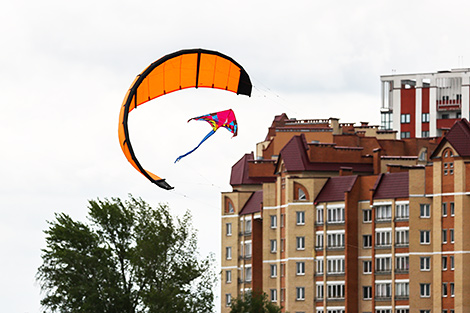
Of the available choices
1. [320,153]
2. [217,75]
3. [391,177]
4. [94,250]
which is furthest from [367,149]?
[217,75]

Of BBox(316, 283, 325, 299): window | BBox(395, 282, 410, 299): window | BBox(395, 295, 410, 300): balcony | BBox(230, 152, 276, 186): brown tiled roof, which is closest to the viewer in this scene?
BBox(395, 295, 410, 300): balcony

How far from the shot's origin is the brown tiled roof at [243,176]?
448ft

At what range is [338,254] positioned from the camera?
116062mm

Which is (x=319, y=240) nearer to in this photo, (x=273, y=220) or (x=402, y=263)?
(x=273, y=220)

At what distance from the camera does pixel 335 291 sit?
115 metres

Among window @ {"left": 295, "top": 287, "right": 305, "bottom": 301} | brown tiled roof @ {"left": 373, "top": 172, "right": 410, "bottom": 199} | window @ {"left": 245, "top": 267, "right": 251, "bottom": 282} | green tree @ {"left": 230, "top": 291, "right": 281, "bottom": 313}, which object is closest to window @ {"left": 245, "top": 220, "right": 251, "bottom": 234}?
window @ {"left": 245, "top": 267, "right": 251, "bottom": 282}

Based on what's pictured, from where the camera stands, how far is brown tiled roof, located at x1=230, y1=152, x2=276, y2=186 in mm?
136625

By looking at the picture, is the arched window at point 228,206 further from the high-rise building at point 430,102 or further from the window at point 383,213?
the high-rise building at point 430,102

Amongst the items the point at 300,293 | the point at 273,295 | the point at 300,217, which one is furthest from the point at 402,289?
the point at 273,295

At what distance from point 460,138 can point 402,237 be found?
32.1ft

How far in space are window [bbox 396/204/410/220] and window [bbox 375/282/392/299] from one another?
18.1ft

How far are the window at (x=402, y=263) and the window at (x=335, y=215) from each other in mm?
Answer: 7488

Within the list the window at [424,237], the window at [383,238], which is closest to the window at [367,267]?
the window at [383,238]

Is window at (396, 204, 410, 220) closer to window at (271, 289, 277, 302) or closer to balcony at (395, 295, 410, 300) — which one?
balcony at (395, 295, 410, 300)
